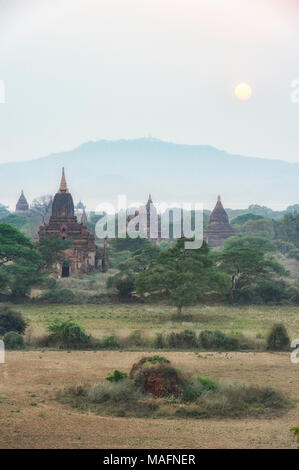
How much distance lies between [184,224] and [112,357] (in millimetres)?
61684

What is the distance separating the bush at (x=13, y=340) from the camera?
1978 cm

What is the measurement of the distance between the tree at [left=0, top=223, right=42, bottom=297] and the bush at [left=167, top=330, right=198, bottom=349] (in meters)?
12.6

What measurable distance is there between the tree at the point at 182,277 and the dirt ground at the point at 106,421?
911cm

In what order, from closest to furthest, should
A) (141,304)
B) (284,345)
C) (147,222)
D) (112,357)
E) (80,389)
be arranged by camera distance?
(80,389)
(112,357)
(284,345)
(141,304)
(147,222)

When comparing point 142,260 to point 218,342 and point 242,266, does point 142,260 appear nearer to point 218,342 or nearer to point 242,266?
point 242,266

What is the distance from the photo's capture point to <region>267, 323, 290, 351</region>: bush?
20.1 m

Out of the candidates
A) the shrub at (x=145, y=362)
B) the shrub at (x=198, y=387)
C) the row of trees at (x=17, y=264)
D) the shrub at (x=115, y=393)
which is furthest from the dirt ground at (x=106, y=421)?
the row of trees at (x=17, y=264)

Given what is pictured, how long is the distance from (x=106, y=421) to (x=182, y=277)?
15.0m

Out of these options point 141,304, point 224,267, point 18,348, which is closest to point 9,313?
point 18,348

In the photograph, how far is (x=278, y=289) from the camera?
32.8 m

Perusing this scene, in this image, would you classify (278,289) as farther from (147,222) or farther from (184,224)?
(184,224)

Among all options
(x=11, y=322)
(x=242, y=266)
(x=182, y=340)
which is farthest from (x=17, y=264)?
(x=182, y=340)

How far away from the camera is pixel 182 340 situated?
66.9 ft

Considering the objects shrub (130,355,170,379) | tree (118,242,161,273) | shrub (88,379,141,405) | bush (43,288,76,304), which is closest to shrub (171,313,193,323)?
bush (43,288,76,304)
